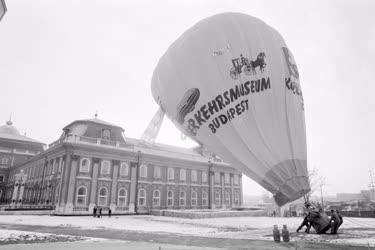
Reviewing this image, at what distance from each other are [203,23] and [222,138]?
4555 millimetres

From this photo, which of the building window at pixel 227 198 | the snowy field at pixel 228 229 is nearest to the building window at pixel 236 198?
the building window at pixel 227 198

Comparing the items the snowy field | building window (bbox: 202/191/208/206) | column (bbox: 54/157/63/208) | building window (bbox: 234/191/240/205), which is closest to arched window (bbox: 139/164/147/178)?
column (bbox: 54/157/63/208)

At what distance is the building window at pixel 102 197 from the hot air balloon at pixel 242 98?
78.9 ft

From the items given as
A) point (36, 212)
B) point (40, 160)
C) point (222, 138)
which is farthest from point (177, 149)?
point (222, 138)

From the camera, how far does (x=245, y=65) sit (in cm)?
913

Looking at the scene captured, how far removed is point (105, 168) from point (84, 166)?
2437mm

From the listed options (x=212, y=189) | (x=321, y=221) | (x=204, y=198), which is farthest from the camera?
(x=212, y=189)

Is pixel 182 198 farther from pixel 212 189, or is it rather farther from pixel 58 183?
pixel 58 183

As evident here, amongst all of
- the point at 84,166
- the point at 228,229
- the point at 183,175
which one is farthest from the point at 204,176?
the point at 228,229

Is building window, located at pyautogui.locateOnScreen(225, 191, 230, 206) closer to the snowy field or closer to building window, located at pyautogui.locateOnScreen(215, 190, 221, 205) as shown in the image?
building window, located at pyautogui.locateOnScreen(215, 190, 221, 205)

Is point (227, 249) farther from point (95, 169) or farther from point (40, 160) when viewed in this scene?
point (40, 160)

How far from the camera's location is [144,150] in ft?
122

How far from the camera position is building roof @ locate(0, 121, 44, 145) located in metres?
47.0

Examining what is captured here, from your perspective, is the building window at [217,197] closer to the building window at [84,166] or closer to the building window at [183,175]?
the building window at [183,175]
